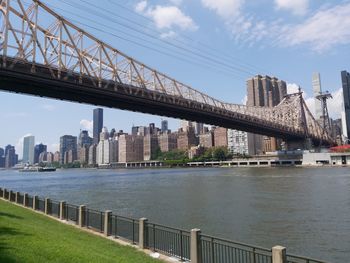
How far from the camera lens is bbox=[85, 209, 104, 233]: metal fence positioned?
16703mm

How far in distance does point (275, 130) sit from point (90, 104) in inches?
2522

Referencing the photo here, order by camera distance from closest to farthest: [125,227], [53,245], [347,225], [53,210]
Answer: [53,245] → [125,227] → [347,225] → [53,210]

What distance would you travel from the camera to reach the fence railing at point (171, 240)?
10.3 m

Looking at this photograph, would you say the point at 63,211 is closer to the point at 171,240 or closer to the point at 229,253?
the point at 171,240

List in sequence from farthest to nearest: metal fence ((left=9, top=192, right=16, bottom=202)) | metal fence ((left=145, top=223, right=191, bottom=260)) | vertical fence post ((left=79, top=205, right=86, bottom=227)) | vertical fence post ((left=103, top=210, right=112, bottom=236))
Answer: metal fence ((left=9, top=192, right=16, bottom=202)) < vertical fence post ((left=79, top=205, right=86, bottom=227)) < vertical fence post ((left=103, top=210, right=112, bottom=236)) < metal fence ((left=145, top=223, right=191, bottom=260))

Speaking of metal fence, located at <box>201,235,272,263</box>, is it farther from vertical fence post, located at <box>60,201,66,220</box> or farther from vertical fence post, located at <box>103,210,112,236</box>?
vertical fence post, located at <box>60,201,66,220</box>

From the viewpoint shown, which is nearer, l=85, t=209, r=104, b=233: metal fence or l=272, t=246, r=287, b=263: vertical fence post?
l=272, t=246, r=287, b=263: vertical fence post

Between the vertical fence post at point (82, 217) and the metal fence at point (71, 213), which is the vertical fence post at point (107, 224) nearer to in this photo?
the vertical fence post at point (82, 217)

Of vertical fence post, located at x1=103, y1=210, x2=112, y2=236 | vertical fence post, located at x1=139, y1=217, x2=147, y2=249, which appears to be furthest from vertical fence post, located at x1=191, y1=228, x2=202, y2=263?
vertical fence post, located at x1=103, y1=210, x2=112, y2=236

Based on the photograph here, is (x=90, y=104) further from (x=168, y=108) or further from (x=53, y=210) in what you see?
(x=53, y=210)

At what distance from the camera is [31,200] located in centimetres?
2470

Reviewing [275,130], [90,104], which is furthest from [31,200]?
[275,130]

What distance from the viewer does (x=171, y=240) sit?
14555 millimetres

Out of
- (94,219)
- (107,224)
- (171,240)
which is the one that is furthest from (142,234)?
(94,219)
